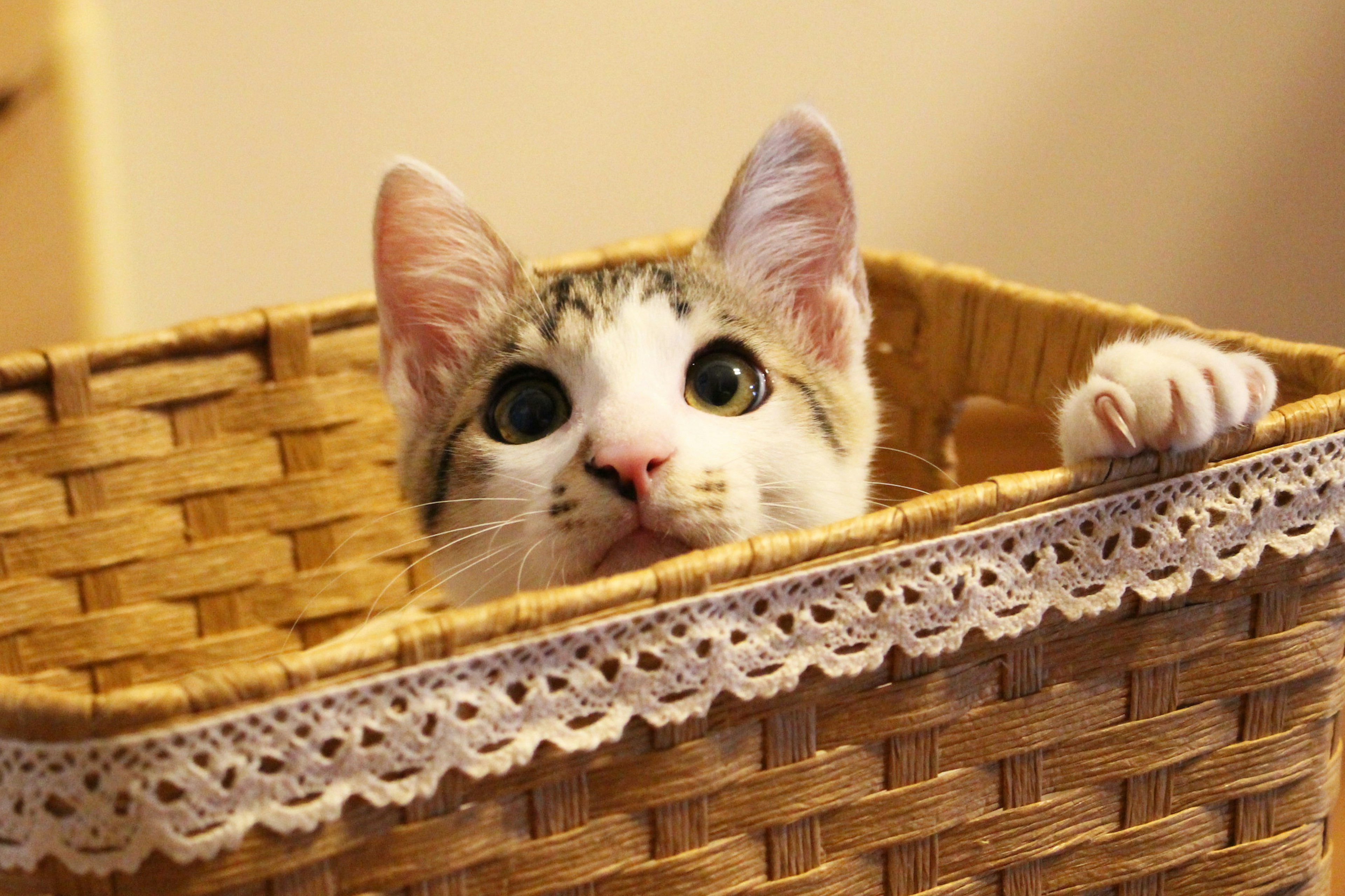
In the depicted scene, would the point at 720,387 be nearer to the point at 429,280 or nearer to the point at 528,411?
the point at 528,411

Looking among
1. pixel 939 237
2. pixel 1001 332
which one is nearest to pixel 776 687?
pixel 1001 332

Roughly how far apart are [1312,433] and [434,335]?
0.72m

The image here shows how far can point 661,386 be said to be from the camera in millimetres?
881

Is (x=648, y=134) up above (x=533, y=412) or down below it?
above

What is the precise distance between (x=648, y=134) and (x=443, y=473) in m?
1.09

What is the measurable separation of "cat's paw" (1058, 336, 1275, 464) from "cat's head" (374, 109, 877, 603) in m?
0.22

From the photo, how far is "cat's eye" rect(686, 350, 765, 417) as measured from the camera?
3.02 ft

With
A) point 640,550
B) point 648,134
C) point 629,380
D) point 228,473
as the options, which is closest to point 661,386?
point 629,380

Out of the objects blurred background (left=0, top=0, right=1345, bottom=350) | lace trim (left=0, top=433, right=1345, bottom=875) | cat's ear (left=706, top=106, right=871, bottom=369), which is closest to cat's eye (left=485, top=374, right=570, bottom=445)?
cat's ear (left=706, top=106, right=871, bottom=369)

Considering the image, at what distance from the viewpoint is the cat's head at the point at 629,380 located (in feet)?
2.63

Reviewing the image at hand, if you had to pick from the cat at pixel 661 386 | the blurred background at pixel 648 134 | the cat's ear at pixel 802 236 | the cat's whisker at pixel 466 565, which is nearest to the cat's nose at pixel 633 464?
the cat at pixel 661 386

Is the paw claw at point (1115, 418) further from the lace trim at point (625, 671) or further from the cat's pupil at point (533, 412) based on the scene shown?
the cat's pupil at point (533, 412)

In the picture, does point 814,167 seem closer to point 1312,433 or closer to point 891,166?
point 1312,433

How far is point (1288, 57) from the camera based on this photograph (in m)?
1.94
